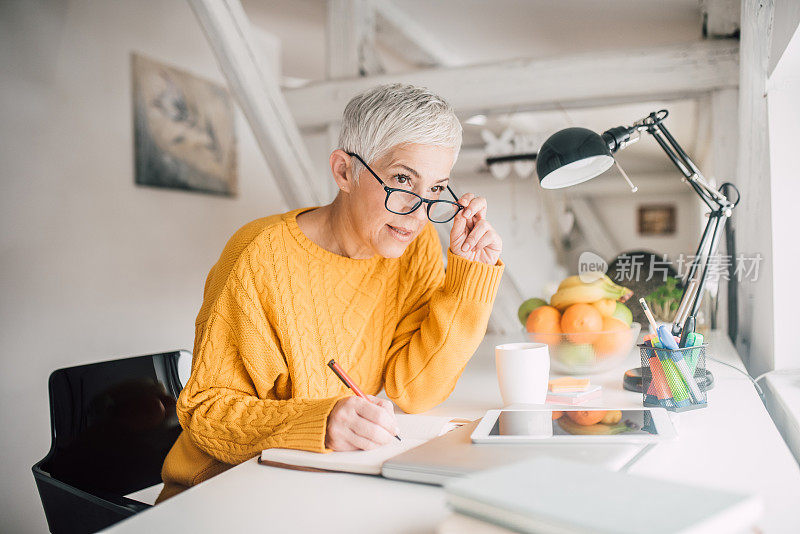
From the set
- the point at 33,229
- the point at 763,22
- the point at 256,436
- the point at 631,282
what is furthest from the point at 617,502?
the point at 33,229

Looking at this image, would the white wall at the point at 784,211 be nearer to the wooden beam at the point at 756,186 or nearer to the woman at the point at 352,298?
the wooden beam at the point at 756,186

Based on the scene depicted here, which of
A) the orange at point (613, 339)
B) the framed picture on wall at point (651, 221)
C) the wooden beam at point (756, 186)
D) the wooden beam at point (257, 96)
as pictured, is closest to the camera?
the orange at point (613, 339)

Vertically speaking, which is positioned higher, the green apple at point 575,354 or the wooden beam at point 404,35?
the wooden beam at point 404,35

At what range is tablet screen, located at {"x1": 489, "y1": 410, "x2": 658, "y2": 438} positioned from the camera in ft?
2.70

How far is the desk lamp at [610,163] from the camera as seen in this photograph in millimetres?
1167

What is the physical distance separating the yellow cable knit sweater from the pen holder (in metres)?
0.32

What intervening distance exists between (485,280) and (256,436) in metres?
0.53

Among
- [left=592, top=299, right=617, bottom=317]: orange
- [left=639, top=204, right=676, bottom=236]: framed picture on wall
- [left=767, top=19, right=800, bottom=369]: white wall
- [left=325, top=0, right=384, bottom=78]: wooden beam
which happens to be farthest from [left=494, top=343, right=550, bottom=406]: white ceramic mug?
[left=639, top=204, right=676, bottom=236]: framed picture on wall

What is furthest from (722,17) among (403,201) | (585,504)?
(585,504)

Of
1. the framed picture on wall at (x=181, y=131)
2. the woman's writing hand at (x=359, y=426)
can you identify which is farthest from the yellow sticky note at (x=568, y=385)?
the framed picture on wall at (x=181, y=131)

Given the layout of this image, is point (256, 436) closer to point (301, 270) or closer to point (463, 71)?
point (301, 270)

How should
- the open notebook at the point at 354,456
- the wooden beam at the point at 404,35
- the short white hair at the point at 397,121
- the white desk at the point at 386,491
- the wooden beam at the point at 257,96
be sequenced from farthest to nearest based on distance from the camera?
the wooden beam at the point at 404,35
the wooden beam at the point at 257,96
the short white hair at the point at 397,121
the open notebook at the point at 354,456
the white desk at the point at 386,491

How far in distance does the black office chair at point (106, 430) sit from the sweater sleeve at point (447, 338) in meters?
0.57

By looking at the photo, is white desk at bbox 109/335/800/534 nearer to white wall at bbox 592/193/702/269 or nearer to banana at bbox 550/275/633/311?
banana at bbox 550/275/633/311
